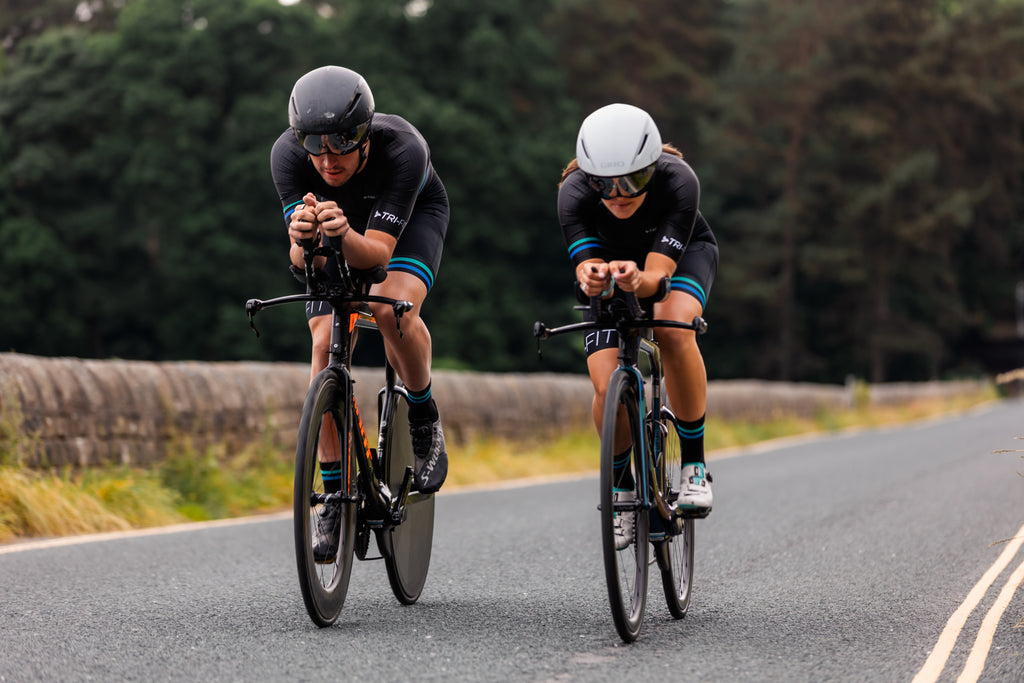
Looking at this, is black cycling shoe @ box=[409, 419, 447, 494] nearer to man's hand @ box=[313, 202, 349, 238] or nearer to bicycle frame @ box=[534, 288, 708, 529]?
bicycle frame @ box=[534, 288, 708, 529]

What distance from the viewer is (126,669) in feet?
13.6

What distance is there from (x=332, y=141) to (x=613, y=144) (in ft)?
3.29

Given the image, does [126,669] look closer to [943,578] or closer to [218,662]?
[218,662]

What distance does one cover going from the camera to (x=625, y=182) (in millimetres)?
4926

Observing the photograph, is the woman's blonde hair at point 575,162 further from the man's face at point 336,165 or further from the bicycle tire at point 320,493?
the bicycle tire at point 320,493

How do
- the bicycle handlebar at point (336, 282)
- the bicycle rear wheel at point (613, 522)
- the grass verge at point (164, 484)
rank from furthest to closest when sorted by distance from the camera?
the grass verge at point (164, 484), the bicycle handlebar at point (336, 282), the bicycle rear wheel at point (613, 522)

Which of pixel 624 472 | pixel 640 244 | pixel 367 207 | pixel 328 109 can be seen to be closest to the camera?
pixel 328 109

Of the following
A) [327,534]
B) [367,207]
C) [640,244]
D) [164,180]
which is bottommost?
[327,534]

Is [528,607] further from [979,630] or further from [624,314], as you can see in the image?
[979,630]

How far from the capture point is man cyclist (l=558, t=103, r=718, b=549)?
4844mm

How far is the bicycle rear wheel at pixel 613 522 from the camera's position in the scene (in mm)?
4434

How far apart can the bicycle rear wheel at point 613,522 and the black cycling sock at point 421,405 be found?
1.07 meters

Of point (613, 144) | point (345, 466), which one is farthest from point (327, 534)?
point (613, 144)

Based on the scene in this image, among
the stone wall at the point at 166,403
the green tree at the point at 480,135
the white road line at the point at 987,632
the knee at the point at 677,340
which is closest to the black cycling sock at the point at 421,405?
the knee at the point at 677,340
